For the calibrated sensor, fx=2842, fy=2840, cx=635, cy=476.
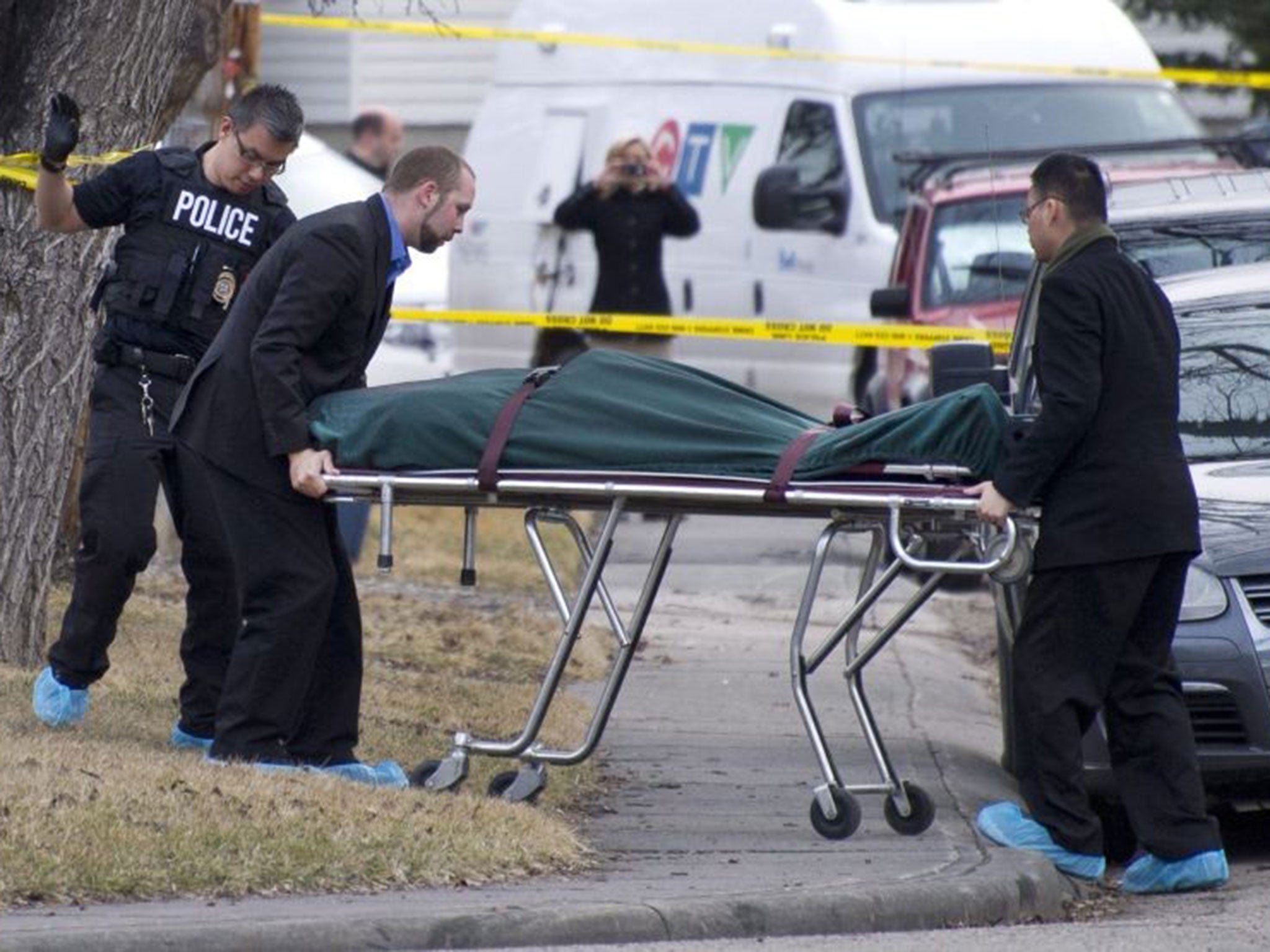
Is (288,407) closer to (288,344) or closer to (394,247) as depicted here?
(288,344)

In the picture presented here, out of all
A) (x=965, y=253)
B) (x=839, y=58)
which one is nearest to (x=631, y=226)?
(x=839, y=58)

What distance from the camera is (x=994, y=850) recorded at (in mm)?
7445

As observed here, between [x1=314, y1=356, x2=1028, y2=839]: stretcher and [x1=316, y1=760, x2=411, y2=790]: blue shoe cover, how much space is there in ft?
0.21

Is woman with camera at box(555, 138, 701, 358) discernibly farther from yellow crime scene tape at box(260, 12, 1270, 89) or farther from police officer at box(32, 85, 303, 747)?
police officer at box(32, 85, 303, 747)

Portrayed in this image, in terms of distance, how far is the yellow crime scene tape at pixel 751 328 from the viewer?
1319 cm

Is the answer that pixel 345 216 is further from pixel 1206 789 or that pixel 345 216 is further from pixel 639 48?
pixel 639 48

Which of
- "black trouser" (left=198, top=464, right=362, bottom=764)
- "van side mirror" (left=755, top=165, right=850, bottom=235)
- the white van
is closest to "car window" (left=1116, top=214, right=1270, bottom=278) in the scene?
"black trouser" (left=198, top=464, right=362, bottom=764)

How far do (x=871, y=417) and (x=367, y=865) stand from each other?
1.79 meters

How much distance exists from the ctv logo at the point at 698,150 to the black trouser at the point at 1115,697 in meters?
9.52

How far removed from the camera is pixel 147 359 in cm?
800

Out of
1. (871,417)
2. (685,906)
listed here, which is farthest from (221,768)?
(871,417)

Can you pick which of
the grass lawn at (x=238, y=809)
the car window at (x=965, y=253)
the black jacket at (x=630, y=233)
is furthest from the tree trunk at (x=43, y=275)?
the black jacket at (x=630, y=233)

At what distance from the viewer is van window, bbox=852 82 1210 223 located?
629 inches

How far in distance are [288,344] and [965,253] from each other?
741 cm
